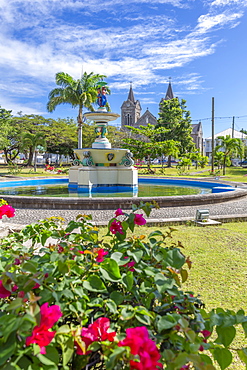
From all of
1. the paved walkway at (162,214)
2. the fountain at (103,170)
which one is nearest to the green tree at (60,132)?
the fountain at (103,170)

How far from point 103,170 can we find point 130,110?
76.9 meters

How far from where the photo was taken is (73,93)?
91.9 feet

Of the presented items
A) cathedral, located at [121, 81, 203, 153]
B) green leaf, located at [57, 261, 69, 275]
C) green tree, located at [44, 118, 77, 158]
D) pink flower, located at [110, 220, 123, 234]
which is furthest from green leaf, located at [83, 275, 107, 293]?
cathedral, located at [121, 81, 203, 153]

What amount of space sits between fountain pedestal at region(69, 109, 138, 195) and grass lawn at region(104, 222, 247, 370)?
24.8 feet

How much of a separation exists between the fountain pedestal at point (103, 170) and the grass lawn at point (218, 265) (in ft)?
24.8

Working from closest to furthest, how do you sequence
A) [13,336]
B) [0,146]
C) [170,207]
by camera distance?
[13,336], [170,207], [0,146]

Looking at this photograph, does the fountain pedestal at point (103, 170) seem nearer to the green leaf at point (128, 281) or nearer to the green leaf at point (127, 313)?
the green leaf at point (128, 281)

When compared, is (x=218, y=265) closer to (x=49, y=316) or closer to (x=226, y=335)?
(x=226, y=335)

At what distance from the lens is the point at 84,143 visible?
135ft

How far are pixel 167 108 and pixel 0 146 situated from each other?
27301 millimetres

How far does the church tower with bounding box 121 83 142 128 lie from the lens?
3421 inches

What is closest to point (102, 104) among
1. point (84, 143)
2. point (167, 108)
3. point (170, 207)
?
point (170, 207)

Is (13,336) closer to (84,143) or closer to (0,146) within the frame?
(0,146)

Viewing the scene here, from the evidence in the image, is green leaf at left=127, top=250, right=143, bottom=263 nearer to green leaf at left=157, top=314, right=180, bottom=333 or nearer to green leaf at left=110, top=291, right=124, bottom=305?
green leaf at left=110, top=291, right=124, bottom=305
